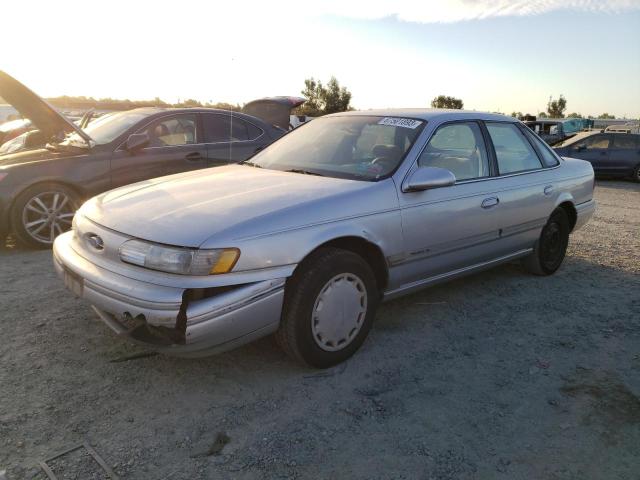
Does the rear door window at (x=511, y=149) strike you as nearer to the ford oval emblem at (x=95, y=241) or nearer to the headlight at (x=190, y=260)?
the headlight at (x=190, y=260)

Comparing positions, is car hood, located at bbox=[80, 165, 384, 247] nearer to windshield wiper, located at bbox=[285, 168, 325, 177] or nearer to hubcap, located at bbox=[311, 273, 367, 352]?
windshield wiper, located at bbox=[285, 168, 325, 177]

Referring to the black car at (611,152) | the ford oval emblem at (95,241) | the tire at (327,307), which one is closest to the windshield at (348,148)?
the tire at (327,307)

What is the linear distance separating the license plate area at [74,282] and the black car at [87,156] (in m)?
2.69

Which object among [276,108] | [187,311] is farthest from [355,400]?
[276,108]

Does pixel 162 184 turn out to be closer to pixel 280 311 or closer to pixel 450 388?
pixel 280 311

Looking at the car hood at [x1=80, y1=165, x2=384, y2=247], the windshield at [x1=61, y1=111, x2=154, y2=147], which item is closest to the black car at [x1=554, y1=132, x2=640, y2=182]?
the windshield at [x1=61, y1=111, x2=154, y2=147]

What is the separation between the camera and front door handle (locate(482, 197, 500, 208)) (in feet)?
12.7

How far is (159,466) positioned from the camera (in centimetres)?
223

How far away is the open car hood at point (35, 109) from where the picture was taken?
5395 mm

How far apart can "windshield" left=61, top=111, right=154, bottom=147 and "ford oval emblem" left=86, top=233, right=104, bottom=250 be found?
3.05 metres

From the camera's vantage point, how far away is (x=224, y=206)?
2.88m

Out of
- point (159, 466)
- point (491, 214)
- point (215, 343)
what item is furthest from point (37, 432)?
point (491, 214)

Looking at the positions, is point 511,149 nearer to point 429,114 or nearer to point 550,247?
point 429,114

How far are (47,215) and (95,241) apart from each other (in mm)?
2916
